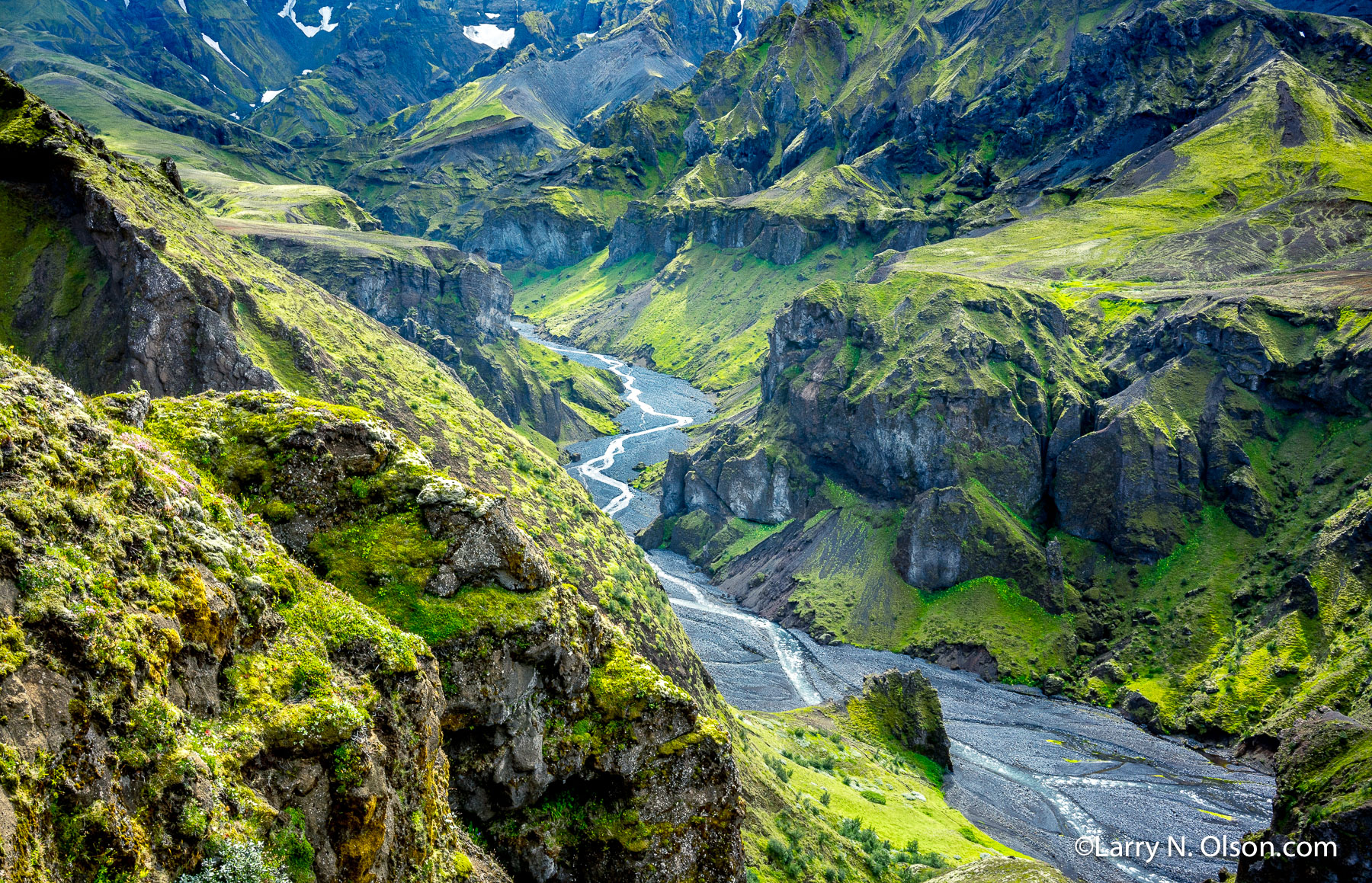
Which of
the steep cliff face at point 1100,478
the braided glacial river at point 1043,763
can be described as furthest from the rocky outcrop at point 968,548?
the braided glacial river at point 1043,763

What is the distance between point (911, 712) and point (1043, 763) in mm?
19467

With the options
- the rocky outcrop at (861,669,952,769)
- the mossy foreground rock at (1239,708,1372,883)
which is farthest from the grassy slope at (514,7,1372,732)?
the mossy foreground rock at (1239,708,1372,883)

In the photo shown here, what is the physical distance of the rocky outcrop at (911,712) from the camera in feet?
256

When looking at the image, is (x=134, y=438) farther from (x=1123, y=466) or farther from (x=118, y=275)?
(x=1123, y=466)

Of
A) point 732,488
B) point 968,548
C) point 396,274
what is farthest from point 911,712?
point 396,274

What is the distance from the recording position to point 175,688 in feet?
38.4

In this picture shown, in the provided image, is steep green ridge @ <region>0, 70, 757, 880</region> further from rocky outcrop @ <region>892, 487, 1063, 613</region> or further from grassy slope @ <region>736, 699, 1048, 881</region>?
rocky outcrop @ <region>892, 487, 1063, 613</region>

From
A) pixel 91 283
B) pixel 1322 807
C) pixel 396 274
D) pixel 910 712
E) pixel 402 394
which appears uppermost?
pixel 396 274

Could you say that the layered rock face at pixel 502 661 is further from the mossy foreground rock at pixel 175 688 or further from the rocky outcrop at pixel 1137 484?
the rocky outcrop at pixel 1137 484

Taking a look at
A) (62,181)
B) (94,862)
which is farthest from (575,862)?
(62,181)

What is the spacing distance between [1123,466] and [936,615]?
119ft

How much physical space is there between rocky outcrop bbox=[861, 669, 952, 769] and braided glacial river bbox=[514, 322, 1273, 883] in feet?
11.9

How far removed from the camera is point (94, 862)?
30.6 feet

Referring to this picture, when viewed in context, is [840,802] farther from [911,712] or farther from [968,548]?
[968,548]
